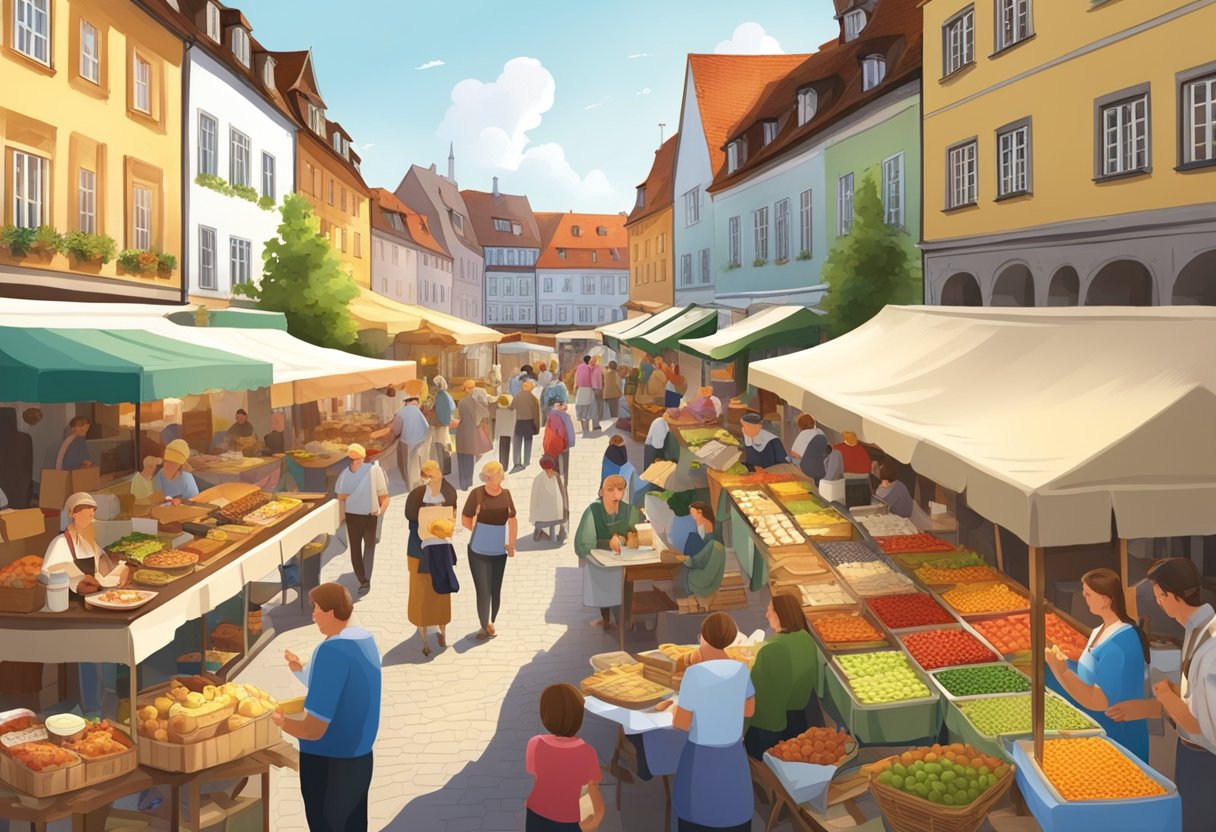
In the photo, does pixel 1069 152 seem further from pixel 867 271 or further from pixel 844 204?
pixel 844 204

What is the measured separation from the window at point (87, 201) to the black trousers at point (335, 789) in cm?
1434

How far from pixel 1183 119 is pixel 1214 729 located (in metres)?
10.6

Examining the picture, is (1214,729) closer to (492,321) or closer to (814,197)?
(814,197)

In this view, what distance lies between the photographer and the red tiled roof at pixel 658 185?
49469 millimetres

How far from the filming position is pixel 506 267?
80.5 metres

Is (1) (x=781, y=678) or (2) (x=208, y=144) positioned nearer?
(1) (x=781, y=678)

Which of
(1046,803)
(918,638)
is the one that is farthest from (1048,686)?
(1046,803)

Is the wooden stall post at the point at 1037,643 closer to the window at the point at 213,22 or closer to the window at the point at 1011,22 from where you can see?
the window at the point at 1011,22

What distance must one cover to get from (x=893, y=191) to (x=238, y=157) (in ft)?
50.7

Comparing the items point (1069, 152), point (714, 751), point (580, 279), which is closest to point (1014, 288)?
point (1069, 152)

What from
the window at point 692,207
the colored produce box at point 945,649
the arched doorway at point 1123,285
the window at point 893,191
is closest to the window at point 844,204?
the window at point 893,191

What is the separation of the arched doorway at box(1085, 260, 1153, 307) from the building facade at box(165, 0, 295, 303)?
1705 centimetres

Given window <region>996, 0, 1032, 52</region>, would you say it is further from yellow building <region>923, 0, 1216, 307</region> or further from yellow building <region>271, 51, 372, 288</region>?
yellow building <region>271, 51, 372, 288</region>

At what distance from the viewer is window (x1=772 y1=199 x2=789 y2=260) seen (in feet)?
93.8
